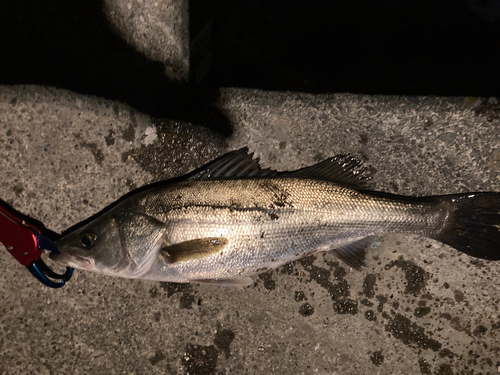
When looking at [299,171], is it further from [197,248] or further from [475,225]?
[475,225]

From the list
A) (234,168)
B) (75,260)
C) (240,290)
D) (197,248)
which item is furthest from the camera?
(240,290)

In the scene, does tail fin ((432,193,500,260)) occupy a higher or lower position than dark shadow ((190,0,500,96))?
lower

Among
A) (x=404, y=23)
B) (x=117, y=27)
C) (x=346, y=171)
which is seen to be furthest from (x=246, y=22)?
(x=346, y=171)

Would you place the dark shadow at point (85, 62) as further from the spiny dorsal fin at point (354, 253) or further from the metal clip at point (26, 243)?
the spiny dorsal fin at point (354, 253)

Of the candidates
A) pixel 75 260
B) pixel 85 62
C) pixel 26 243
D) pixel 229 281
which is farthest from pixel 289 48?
pixel 26 243

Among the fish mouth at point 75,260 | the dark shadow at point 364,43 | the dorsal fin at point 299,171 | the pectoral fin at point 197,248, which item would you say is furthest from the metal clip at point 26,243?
the dark shadow at point 364,43

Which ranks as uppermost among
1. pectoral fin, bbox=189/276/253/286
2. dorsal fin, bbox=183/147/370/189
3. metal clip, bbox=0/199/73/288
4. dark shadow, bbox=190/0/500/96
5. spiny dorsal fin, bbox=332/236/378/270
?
dark shadow, bbox=190/0/500/96

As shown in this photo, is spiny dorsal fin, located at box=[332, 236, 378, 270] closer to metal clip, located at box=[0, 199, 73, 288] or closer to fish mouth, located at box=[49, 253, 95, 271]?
fish mouth, located at box=[49, 253, 95, 271]

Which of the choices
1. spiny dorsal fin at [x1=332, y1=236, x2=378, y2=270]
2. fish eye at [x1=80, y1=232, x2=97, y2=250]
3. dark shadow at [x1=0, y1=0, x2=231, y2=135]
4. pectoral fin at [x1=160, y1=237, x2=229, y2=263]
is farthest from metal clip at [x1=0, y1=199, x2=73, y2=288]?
spiny dorsal fin at [x1=332, y1=236, x2=378, y2=270]
